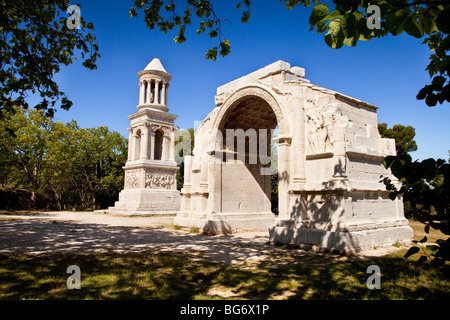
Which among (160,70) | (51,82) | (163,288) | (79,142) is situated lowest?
(163,288)

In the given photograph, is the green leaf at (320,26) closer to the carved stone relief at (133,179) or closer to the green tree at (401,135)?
the carved stone relief at (133,179)

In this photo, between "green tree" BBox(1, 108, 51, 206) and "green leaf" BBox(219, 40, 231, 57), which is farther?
"green tree" BBox(1, 108, 51, 206)

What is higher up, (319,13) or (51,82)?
(51,82)

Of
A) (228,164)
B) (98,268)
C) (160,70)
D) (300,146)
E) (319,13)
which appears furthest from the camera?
(160,70)

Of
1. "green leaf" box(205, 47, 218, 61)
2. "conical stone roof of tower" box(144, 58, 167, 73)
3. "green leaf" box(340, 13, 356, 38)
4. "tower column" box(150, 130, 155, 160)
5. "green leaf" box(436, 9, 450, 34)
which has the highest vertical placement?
"conical stone roof of tower" box(144, 58, 167, 73)

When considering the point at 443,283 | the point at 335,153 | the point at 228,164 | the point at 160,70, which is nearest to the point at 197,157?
the point at 228,164

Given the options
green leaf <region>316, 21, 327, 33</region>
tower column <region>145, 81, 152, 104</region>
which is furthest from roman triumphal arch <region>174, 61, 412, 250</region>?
tower column <region>145, 81, 152, 104</region>

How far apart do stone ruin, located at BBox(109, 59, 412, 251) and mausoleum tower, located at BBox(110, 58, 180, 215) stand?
9.46 meters

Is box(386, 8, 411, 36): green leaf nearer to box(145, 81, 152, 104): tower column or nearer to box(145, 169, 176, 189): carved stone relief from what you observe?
box(145, 169, 176, 189): carved stone relief

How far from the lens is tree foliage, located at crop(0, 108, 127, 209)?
26328mm

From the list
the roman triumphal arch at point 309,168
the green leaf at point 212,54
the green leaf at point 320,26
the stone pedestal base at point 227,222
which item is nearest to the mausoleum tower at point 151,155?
the stone pedestal base at point 227,222
